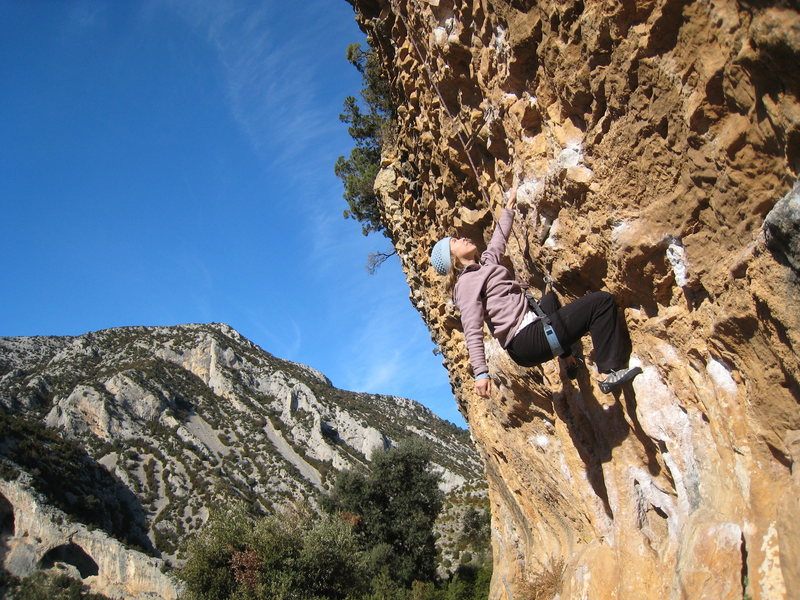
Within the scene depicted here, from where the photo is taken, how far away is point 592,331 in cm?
498

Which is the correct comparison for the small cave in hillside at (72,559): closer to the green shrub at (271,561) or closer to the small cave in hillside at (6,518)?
the small cave in hillside at (6,518)

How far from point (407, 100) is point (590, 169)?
4533mm

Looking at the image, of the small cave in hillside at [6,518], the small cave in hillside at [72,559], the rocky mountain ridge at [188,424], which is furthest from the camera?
the rocky mountain ridge at [188,424]

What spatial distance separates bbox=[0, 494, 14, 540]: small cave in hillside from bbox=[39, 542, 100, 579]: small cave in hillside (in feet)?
11.7

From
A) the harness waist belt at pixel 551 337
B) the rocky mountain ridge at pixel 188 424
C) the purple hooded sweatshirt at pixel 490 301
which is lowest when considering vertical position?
the harness waist belt at pixel 551 337

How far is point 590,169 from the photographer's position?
477 cm

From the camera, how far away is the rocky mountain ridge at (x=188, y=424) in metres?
50.3

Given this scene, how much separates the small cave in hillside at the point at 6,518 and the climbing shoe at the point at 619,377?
51875 mm

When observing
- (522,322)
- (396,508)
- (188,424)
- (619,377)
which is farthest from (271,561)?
(188,424)

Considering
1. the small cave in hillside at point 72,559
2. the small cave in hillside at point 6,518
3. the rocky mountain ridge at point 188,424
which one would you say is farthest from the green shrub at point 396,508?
the small cave in hillside at point 6,518

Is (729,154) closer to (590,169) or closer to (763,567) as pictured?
(590,169)

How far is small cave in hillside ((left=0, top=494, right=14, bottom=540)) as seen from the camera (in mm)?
42562

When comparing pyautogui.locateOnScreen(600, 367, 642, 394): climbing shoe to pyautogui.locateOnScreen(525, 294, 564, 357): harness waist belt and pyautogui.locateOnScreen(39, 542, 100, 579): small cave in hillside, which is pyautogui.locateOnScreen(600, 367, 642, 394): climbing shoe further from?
pyautogui.locateOnScreen(39, 542, 100, 579): small cave in hillside

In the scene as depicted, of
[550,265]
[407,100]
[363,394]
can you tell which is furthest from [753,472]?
[363,394]
